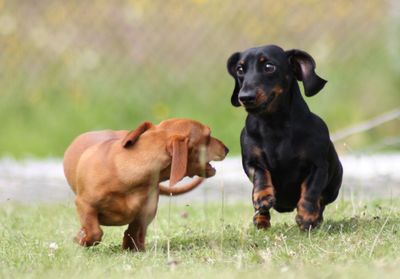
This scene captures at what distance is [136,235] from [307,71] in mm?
1261

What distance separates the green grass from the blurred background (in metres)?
5.48

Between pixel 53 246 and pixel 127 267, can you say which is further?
pixel 53 246

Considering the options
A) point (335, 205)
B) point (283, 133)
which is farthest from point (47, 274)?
point (335, 205)

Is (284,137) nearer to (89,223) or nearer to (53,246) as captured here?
(89,223)

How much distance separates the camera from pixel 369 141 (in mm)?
10953

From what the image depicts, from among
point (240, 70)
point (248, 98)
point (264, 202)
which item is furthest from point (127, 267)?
point (240, 70)

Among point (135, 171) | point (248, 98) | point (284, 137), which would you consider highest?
point (248, 98)

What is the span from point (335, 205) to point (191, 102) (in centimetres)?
553

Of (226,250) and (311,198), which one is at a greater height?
(311,198)

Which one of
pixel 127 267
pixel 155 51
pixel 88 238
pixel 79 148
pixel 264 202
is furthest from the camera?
pixel 155 51

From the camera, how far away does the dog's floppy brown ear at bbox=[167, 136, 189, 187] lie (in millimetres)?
4723

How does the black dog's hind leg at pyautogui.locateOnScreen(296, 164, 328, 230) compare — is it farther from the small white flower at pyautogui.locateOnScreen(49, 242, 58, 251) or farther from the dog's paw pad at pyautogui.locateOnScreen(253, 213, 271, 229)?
the small white flower at pyautogui.locateOnScreen(49, 242, 58, 251)

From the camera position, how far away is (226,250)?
15.6ft

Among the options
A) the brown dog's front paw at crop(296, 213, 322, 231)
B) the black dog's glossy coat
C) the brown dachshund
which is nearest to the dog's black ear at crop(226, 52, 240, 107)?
the black dog's glossy coat
